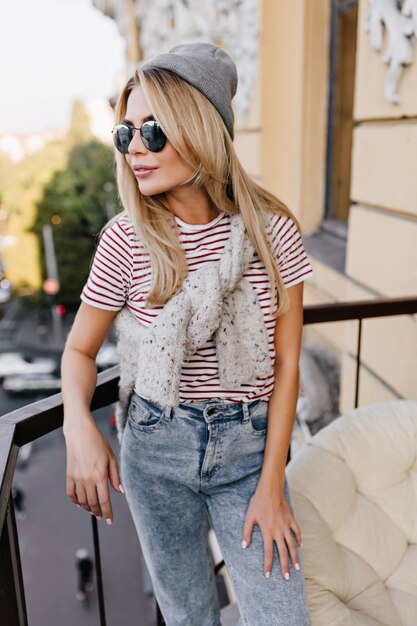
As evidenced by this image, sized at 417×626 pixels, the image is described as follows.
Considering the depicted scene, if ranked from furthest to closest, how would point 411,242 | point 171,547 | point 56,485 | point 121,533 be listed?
point 56,485 → point 121,533 → point 411,242 → point 171,547

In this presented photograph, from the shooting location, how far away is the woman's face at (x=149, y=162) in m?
1.49

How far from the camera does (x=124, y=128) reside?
5.00 feet

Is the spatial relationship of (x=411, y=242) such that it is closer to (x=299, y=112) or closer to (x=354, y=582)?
(x=354, y=582)

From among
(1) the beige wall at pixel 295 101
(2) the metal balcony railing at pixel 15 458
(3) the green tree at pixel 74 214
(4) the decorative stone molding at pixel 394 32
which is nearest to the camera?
(2) the metal balcony railing at pixel 15 458

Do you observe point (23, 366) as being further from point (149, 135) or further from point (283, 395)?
point (149, 135)

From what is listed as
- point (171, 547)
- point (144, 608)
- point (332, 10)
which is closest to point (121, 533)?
point (144, 608)

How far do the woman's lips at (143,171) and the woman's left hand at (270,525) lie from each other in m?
0.87

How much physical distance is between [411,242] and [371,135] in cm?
76

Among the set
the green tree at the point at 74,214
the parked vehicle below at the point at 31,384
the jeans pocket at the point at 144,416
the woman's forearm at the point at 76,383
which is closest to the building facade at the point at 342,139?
the jeans pocket at the point at 144,416

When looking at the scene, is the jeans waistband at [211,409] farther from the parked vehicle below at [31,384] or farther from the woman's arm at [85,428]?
the parked vehicle below at [31,384]

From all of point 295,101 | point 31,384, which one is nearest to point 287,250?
point 295,101

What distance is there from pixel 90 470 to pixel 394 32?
2.77 m

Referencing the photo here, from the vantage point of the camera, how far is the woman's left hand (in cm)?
151

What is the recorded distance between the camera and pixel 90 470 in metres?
1.43
